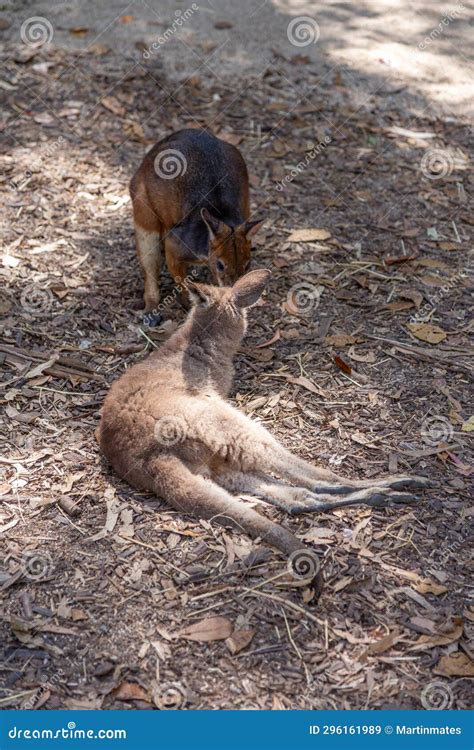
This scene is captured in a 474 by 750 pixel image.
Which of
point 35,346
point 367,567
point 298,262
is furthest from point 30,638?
point 298,262

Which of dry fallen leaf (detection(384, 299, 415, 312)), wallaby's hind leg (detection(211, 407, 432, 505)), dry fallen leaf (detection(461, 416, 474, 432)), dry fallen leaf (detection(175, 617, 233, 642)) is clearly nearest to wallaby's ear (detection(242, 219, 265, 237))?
dry fallen leaf (detection(384, 299, 415, 312))

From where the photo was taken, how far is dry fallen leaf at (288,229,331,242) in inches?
253

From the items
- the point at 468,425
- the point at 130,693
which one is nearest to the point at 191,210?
the point at 468,425

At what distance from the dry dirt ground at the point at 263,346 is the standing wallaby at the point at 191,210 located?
28cm

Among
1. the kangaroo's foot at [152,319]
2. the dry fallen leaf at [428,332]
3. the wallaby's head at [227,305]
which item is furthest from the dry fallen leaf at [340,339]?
the kangaroo's foot at [152,319]

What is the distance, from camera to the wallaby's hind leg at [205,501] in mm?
3969

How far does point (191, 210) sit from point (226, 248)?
440 millimetres

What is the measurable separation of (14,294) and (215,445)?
215cm

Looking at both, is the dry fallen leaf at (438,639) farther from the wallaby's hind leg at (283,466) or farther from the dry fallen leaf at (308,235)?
the dry fallen leaf at (308,235)

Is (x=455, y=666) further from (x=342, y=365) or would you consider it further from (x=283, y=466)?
(x=342, y=365)

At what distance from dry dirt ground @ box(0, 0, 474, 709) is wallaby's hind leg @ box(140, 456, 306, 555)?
0.09 m

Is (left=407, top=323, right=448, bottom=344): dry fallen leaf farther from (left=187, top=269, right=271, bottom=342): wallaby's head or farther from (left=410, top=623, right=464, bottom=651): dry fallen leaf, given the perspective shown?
(left=410, top=623, right=464, bottom=651): dry fallen leaf

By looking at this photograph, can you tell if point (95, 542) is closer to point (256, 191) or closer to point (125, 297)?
point (125, 297)

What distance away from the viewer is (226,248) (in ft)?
18.6
